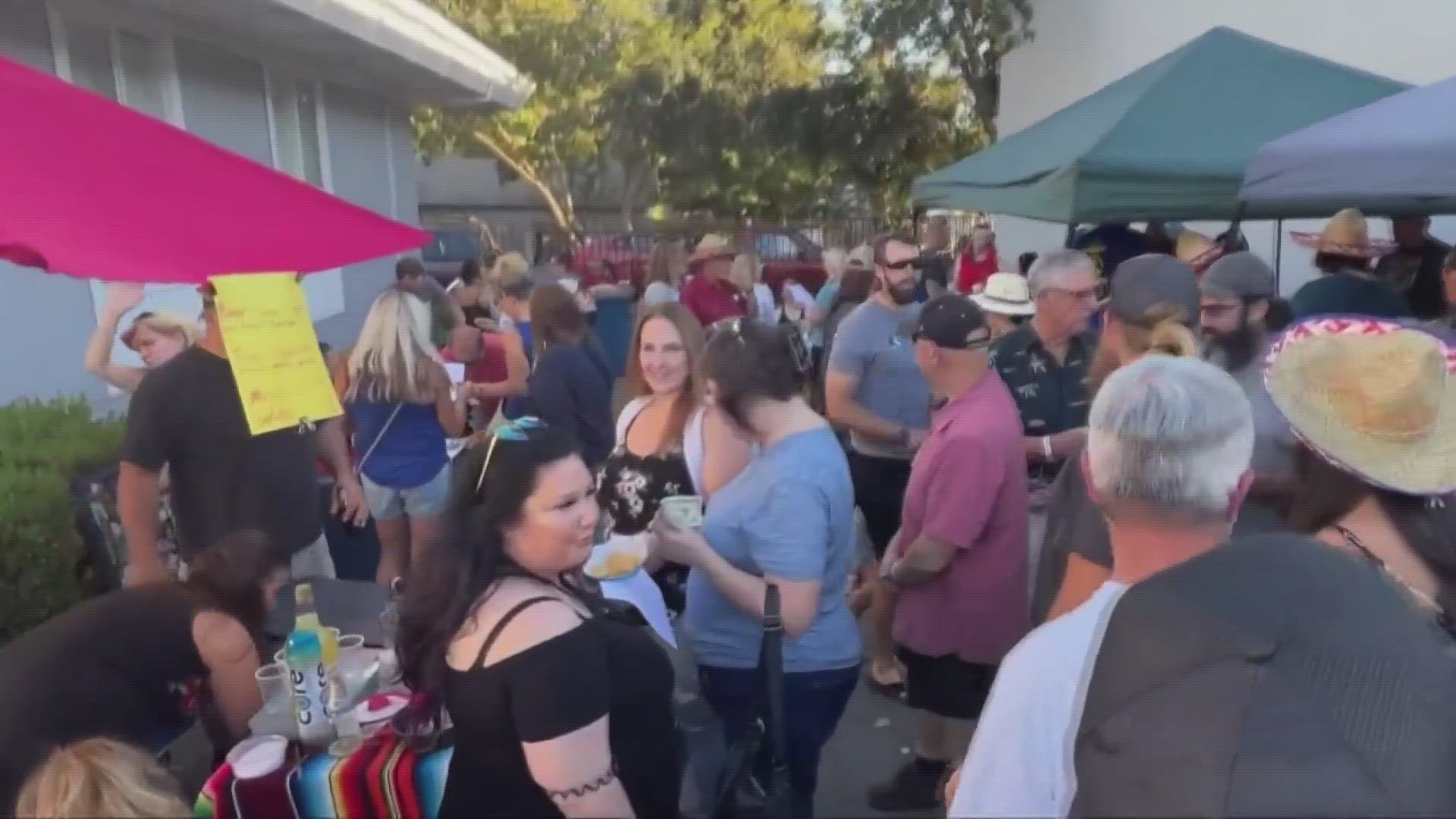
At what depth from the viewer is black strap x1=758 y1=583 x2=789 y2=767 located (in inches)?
106

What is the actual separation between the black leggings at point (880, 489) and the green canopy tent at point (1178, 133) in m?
1.54

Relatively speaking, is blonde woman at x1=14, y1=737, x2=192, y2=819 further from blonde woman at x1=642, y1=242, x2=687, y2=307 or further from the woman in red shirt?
the woman in red shirt

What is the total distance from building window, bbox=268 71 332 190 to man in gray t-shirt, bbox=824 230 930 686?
6.03 meters

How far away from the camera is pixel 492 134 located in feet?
88.5

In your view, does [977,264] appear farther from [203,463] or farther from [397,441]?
[203,463]

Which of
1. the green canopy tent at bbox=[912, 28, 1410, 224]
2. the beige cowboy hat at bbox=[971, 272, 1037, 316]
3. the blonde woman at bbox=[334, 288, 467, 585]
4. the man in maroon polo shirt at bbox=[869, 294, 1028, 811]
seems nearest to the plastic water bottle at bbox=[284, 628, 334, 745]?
the man in maroon polo shirt at bbox=[869, 294, 1028, 811]

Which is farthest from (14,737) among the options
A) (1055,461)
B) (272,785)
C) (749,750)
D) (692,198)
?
(692,198)

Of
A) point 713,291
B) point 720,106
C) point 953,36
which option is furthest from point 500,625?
point 720,106

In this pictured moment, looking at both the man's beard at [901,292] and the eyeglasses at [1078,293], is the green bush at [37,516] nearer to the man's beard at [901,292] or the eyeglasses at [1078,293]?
the man's beard at [901,292]

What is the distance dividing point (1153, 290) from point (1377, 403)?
1127 millimetres

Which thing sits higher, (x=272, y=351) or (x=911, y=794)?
(x=272, y=351)

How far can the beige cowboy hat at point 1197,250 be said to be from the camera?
604cm

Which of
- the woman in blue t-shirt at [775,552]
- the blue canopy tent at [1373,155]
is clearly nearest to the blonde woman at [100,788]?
the woman in blue t-shirt at [775,552]

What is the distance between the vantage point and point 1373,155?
3.60m
